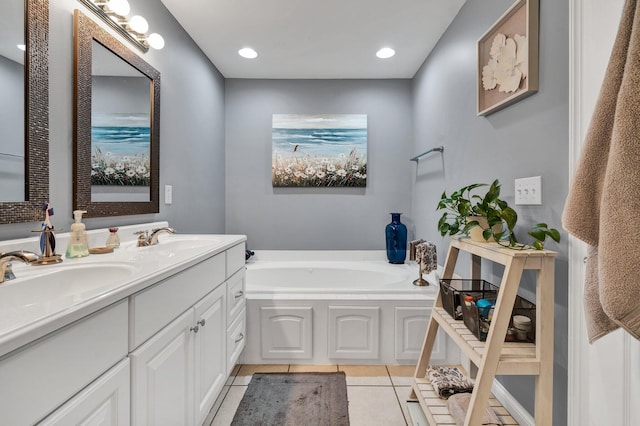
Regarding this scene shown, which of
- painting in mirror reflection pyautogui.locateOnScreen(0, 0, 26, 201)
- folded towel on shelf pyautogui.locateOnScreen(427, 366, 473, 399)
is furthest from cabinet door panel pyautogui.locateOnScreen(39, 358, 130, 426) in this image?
folded towel on shelf pyautogui.locateOnScreen(427, 366, 473, 399)

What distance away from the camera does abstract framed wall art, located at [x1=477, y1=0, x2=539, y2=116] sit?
4.30 ft

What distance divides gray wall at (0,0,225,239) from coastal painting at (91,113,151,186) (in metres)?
0.14

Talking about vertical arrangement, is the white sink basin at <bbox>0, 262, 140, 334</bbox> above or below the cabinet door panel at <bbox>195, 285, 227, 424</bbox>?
above

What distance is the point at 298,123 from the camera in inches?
120

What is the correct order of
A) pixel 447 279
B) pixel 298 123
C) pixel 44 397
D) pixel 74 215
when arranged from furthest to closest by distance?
pixel 298 123 → pixel 447 279 → pixel 74 215 → pixel 44 397

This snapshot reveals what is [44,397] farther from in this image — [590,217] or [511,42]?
[511,42]

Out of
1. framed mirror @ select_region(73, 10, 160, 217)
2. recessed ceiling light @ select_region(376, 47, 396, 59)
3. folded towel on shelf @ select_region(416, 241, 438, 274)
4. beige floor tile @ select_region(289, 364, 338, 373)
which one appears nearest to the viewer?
framed mirror @ select_region(73, 10, 160, 217)

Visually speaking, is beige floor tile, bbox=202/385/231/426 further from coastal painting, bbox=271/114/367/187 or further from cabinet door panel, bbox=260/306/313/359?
coastal painting, bbox=271/114/367/187

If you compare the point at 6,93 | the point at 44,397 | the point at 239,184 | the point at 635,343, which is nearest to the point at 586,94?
the point at 635,343

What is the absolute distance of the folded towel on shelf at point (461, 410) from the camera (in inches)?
52.1

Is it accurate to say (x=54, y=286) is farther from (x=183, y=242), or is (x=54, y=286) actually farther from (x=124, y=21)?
(x=124, y=21)

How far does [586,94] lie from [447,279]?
960 mm

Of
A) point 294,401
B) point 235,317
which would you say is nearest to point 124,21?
point 235,317

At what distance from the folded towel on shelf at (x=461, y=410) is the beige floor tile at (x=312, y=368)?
801mm
